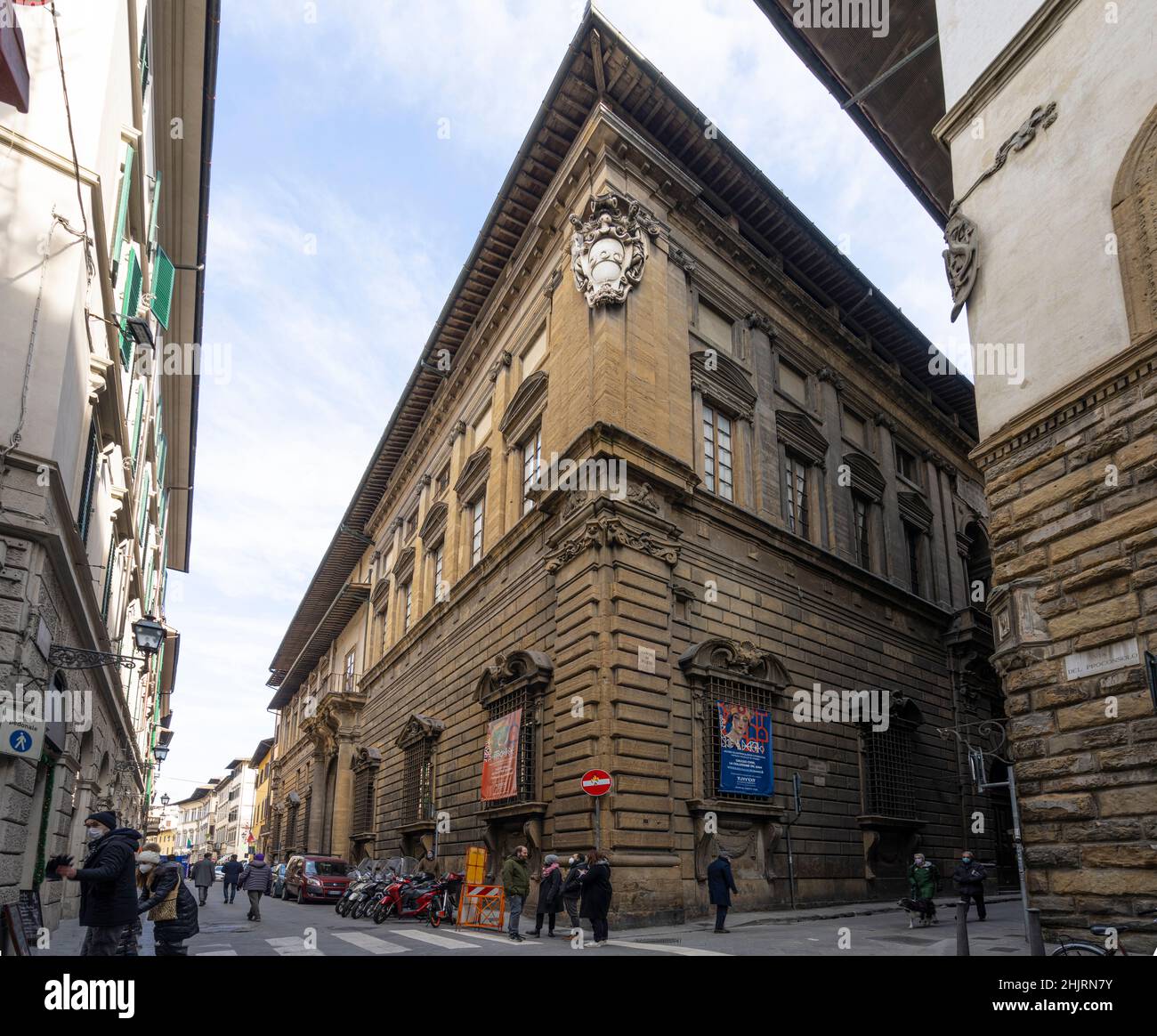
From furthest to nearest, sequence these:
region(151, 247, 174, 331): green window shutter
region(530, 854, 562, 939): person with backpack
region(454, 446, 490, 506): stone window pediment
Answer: region(454, 446, 490, 506): stone window pediment
region(151, 247, 174, 331): green window shutter
region(530, 854, 562, 939): person with backpack

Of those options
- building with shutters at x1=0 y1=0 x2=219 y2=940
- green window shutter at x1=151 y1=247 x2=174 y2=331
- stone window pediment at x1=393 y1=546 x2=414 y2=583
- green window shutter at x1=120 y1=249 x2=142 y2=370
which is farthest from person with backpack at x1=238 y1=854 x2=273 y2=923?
stone window pediment at x1=393 y1=546 x2=414 y2=583

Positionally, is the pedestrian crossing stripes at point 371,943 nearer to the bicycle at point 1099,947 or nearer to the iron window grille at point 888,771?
the bicycle at point 1099,947

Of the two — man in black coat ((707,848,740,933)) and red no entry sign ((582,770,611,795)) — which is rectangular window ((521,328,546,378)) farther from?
man in black coat ((707,848,740,933))

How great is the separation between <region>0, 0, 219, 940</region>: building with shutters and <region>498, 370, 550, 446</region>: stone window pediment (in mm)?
8379

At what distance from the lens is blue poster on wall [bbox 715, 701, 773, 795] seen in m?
17.7

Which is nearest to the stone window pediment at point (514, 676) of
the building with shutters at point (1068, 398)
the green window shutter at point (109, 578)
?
the green window shutter at point (109, 578)

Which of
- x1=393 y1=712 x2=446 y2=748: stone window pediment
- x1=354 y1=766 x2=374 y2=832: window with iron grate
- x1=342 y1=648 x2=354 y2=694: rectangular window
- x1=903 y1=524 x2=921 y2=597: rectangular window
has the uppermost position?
x1=903 y1=524 x2=921 y2=597: rectangular window

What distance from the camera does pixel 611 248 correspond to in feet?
63.9

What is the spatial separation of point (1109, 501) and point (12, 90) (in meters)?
12.4

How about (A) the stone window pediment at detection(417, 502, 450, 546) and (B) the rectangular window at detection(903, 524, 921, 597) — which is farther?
(A) the stone window pediment at detection(417, 502, 450, 546)

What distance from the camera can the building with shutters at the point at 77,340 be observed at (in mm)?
10047

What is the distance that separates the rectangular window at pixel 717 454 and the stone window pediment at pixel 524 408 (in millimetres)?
3954

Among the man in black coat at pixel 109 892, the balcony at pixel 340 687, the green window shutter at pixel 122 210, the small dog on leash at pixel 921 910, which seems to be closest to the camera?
the man in black coat at pixel 109 892

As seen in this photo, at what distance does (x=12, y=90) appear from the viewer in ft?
30.3
